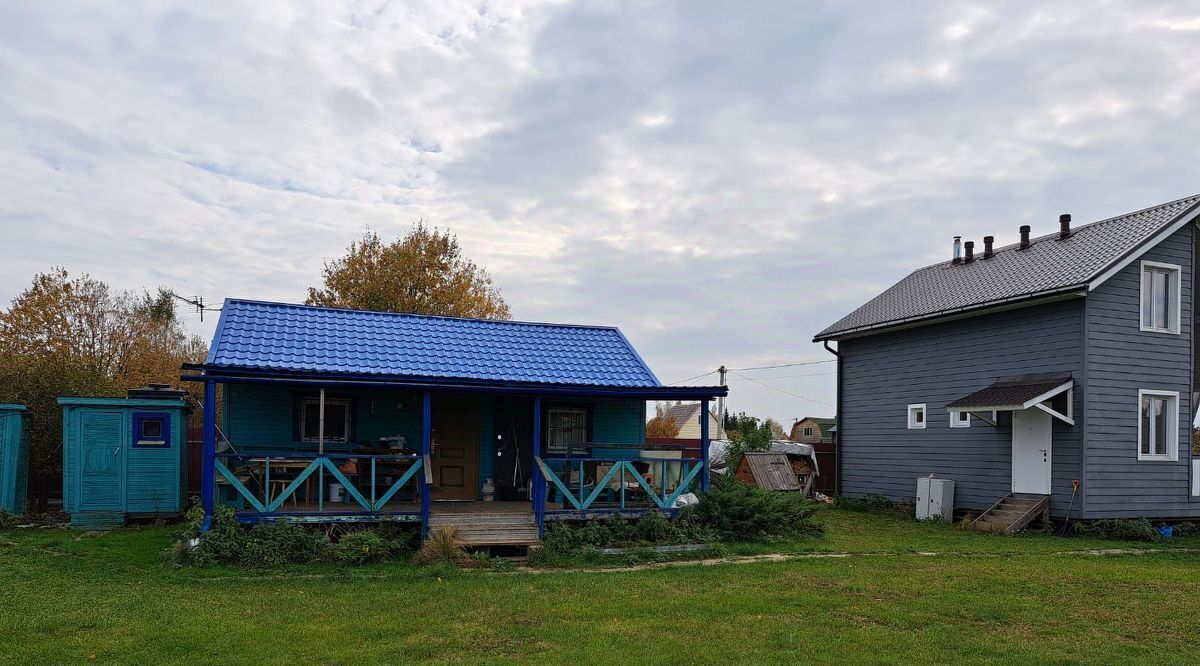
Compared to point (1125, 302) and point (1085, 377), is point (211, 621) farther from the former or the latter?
point (1125, 302)

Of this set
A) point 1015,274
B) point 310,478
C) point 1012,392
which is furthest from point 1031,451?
point 310,478

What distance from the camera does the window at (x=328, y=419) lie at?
14328mm

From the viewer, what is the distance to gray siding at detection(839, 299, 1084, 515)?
1675 centimetres

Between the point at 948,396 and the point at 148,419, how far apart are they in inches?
651

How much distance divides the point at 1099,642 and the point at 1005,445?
1071 cm

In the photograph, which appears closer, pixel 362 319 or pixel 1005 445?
pixel 362 319

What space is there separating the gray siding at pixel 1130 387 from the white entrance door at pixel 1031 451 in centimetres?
87

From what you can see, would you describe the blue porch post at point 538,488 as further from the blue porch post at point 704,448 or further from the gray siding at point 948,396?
the gray siding at point 948,396

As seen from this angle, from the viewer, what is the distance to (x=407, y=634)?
314 inches

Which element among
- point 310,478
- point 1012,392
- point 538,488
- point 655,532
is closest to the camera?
point 538,488

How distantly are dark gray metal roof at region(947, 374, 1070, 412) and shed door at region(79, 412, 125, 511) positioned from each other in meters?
16.0

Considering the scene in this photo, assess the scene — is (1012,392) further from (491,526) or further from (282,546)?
(282,546)

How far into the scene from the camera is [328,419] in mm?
14516

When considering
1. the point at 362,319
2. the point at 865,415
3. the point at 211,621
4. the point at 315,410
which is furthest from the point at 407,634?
the point at 865,415
